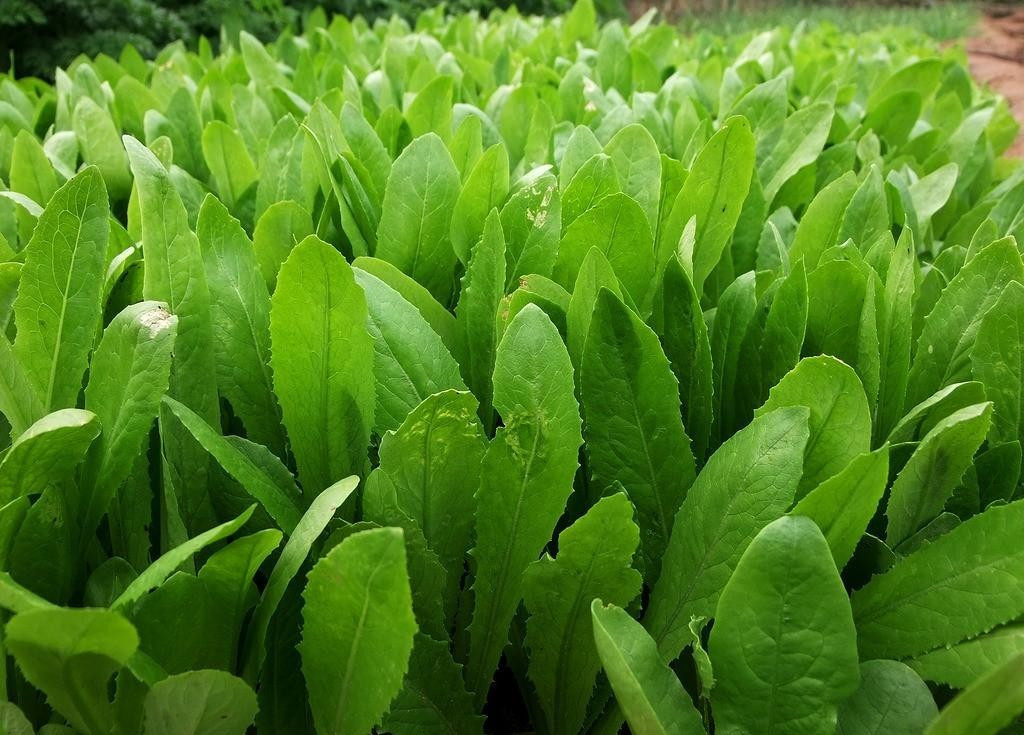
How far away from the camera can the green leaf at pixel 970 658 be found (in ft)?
2.64

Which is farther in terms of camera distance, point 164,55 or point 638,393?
point 164,55

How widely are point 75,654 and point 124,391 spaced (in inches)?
11.6

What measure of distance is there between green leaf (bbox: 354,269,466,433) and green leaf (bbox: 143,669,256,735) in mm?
339

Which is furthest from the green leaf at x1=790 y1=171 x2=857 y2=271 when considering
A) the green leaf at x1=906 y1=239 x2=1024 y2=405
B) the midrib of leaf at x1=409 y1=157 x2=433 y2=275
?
the midrib of leaf at x1=409 y1=157 x2=433 y2=275

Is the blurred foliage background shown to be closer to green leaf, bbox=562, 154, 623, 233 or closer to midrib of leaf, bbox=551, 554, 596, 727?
green leaf, bbox=562, 154, 623, 233

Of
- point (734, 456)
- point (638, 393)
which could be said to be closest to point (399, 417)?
point (638, 393)

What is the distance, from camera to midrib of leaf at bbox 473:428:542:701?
34.2 inches

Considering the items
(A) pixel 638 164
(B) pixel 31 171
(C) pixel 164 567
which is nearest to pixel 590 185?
(A) pixel 638 164

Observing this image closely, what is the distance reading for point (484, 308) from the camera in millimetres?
1090

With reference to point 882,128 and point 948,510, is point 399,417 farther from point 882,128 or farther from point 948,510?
point 882,128

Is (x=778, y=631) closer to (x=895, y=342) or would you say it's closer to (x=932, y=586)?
(x=932, y=586)

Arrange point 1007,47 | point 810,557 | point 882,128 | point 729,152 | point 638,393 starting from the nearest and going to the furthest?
point 810,557
point 638,393
point 729,152
point 882,128
point 1007,47

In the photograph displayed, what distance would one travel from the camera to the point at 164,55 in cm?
343

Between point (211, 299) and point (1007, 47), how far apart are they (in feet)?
34.5
